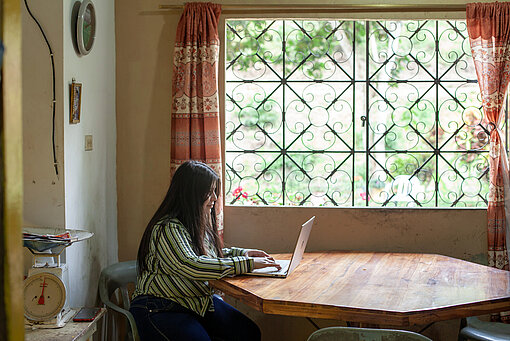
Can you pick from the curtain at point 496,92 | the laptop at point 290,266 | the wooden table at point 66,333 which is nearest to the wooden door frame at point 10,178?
the wooden table at point 66,333

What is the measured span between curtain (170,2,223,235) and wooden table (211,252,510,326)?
902mm

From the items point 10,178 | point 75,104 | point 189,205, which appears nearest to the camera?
point 10,178

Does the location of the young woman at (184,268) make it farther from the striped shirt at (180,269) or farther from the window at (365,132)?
the window at (365,132)

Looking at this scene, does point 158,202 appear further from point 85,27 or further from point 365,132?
point 365,132

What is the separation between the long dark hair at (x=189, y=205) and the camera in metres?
2.76

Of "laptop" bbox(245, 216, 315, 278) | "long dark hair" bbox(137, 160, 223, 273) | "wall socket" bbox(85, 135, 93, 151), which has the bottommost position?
"laptop" bbox(245, 216, 315, 278)

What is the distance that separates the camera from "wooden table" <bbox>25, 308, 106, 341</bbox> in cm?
255

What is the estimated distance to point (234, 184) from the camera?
401cm

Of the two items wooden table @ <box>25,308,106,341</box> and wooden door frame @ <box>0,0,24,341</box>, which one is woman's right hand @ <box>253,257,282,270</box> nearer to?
wooden table @ <box>25,308,106,341</box>

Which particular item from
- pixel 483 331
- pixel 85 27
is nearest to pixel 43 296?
pixel 85 27

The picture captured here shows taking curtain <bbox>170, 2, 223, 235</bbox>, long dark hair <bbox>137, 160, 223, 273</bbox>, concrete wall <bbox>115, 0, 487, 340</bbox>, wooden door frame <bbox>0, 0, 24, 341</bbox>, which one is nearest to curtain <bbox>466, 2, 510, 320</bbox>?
concrete wall <bbox>115, 0, 487, 340</bbox>

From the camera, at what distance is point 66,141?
3047 millimetres

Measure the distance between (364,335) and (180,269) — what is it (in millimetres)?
994

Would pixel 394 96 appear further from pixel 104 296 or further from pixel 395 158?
pixel 104 296
